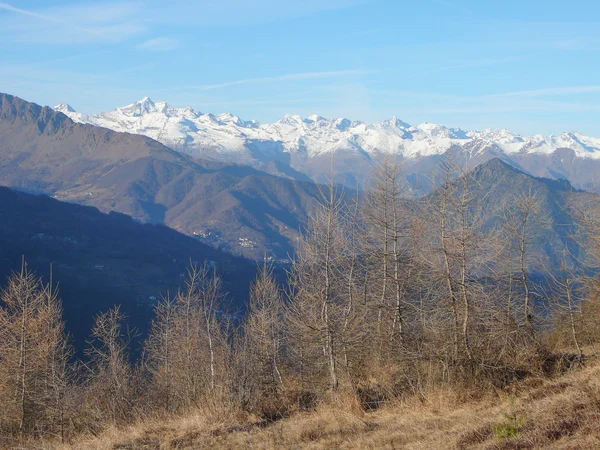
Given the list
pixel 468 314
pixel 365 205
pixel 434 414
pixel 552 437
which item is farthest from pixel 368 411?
pixel 365 205

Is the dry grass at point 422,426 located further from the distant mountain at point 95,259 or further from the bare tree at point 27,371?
the distant mountain at point 95,259

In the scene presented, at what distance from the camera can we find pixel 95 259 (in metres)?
151

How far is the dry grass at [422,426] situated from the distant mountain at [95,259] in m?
89.9

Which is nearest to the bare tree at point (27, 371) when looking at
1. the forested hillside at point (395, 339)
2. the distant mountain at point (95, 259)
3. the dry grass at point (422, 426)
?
the forested hillside at point (395, 339)

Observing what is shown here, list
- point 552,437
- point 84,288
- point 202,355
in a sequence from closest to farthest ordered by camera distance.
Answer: point 552,437
point 202,355
point 84,288

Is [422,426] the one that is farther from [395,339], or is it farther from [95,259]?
[95,259]

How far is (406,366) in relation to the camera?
45.1 ft

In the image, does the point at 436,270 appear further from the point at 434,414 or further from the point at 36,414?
the point at 36,414

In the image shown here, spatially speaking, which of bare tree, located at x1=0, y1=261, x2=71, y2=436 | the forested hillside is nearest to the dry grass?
the forested hillside

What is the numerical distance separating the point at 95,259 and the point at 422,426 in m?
153

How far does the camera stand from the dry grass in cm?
821

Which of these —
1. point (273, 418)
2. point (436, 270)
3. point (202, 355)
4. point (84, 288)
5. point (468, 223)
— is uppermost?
point (468, 223)

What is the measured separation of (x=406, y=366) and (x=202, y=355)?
1463cm

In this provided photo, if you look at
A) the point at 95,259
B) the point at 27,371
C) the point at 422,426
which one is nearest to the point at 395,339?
the point at 422,426
